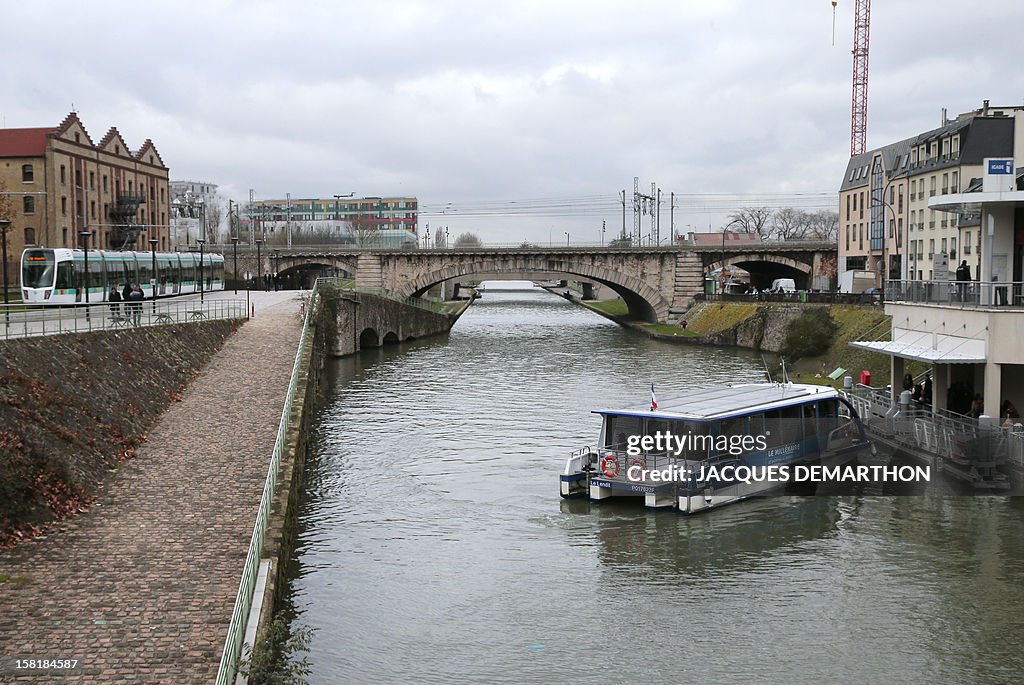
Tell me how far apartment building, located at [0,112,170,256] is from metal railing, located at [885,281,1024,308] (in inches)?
2252

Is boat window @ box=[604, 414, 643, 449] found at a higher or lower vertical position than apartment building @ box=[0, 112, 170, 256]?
lower

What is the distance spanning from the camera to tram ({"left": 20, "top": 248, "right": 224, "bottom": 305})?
159 ft

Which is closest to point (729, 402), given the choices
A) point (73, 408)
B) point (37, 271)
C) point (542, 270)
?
point (73, 408)

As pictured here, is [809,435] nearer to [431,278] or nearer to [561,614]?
[561,614]

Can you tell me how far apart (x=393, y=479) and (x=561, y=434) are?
7989mm

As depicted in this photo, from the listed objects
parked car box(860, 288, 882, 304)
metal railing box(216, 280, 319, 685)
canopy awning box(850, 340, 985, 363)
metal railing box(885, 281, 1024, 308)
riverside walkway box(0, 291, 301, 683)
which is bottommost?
riverside walkway box(0, 291, 301, 683)

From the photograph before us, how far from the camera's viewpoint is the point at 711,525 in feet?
79.2

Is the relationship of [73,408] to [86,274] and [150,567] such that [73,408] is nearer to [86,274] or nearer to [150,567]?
[150,567]

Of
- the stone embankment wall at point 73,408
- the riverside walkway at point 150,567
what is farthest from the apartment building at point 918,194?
the riverside walkway at point 150,567

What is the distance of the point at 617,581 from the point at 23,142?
74.5m

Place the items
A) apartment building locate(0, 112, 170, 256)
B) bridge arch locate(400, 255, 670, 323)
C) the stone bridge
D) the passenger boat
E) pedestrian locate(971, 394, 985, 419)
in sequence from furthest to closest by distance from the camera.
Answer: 1. bridge arch locate(400, 255, 670, 323)
2. the stone bridge
3. apartment building locate(0, 112, 170, 256)
4. pedestrian locate(971, 394, 985, 419)
5. the passenger boat

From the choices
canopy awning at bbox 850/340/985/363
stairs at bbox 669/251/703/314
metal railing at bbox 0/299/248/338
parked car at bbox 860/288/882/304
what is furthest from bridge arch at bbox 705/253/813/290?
canopy awning at bbox 850/340/985/363

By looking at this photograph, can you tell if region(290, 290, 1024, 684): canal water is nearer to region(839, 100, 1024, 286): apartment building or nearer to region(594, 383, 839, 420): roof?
region(594, 383, 839, 420): roof

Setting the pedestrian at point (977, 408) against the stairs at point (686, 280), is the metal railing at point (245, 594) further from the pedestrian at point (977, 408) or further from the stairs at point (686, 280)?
the stairs at point (686, 280)
